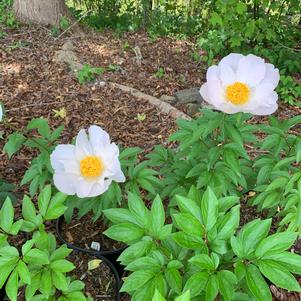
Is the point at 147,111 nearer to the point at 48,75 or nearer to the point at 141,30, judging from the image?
the point at 48,75

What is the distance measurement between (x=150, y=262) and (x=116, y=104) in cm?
288

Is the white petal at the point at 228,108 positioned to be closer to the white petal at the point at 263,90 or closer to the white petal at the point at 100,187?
the white petal at the point at 263,90

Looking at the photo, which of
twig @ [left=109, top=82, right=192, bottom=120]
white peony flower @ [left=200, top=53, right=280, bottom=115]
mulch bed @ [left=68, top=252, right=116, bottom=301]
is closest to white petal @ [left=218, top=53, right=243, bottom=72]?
white peony flower @ [left=200, top=53, right=280, bottom=115]

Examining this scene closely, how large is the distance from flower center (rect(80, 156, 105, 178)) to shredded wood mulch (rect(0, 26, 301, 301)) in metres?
1.37

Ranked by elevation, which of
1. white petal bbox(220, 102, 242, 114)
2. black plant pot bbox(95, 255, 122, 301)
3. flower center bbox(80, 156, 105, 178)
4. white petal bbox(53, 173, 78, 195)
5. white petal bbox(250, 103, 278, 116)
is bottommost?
black plant pot bbox(95, 255, 122, 301)

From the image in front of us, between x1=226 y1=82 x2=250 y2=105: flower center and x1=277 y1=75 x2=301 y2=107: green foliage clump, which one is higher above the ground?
x1=226 y1=82 x2=250 y2=105: flower center

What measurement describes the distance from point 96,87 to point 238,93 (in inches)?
114

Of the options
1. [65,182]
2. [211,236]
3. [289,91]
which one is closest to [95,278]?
[65,182]

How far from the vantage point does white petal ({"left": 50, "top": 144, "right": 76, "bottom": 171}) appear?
1.69m

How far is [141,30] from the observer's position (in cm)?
A: 597

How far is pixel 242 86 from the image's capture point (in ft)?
5.42

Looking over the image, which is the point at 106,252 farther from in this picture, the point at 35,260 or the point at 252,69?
the point at 252,69

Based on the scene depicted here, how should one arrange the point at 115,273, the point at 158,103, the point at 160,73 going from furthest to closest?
the point at 160,73, the point at 158,103, the point at 115,273

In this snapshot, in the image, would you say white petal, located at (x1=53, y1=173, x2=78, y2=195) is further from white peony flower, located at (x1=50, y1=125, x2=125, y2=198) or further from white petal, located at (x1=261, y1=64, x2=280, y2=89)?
white petal, located at (x1=261, y1=64, x2=280, y2=89)
